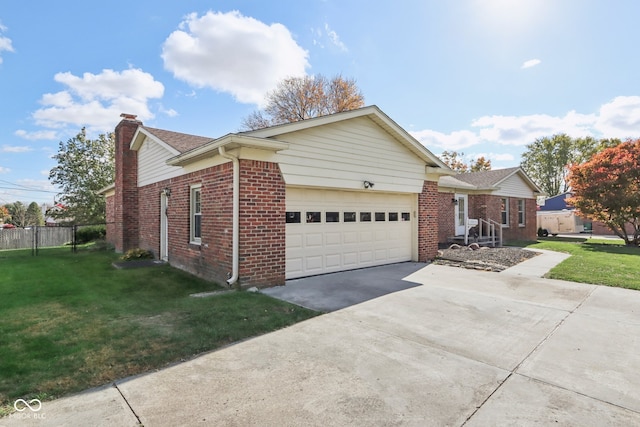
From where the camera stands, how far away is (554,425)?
2.43m

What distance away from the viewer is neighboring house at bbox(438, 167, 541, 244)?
15.1 meters

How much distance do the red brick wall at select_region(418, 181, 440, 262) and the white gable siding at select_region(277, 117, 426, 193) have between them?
507 millimetres

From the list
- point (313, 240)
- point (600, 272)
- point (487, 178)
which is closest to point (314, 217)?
point (313, 240)

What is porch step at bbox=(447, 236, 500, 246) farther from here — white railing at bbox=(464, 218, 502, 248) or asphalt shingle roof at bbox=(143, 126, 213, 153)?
asphalt shingle roof at bbox=(143, 126, 213, 153)

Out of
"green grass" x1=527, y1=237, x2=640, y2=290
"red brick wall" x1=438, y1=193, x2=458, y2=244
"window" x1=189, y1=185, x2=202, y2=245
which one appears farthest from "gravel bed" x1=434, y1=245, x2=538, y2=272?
"window" x1=189, y1=185, x2=202, y2=245

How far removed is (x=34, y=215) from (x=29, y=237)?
5619 centimetres

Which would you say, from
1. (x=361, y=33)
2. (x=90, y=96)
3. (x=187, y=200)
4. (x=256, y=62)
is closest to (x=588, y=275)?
(x=361, y=33)

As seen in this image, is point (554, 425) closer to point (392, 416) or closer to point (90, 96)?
point (392, 416)

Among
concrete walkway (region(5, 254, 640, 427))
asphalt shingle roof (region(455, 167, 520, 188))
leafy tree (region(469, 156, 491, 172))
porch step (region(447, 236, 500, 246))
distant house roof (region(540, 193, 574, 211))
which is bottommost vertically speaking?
concrete walkway (region(5, 254, 640, 427))

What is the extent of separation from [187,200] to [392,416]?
26.8 feet

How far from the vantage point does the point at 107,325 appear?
4633 millimetres

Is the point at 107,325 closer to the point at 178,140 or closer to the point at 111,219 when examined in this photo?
the point at 178,140

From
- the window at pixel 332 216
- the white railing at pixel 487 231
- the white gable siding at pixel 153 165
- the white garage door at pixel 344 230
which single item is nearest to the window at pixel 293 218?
the white garage door at pixel 344 230

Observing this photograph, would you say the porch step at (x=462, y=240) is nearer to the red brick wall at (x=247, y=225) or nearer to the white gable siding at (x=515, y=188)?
the white gable siding at (x=515, y=188)
